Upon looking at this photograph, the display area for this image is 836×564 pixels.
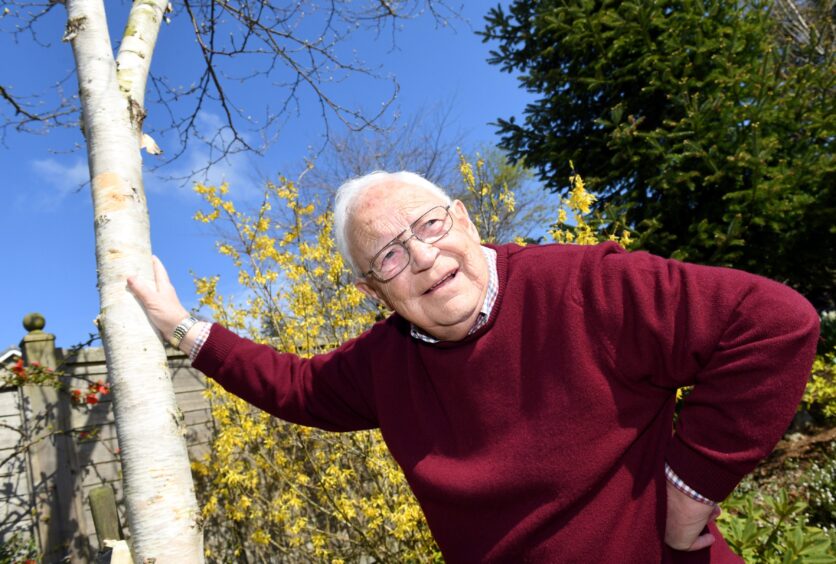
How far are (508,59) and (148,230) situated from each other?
6.45 metres

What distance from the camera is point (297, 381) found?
1856mm

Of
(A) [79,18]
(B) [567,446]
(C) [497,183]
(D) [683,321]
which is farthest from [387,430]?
(C) [497,183]

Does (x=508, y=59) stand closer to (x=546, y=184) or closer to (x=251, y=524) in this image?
(x=546, y=184)

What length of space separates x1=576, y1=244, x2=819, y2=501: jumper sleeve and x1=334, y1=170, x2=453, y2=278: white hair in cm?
55

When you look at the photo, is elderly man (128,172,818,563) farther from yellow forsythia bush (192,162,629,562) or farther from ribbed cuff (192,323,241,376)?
yellow forsythia bush (192,162,629,562)

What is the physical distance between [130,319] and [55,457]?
338cm

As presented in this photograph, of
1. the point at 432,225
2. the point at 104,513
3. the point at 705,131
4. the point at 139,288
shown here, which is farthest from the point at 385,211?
the point at 705,131

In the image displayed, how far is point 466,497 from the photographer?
1.42 metres

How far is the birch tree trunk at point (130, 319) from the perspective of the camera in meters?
1.52

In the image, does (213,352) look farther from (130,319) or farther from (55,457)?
(55,457)

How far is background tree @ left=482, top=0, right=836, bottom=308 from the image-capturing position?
17.7 ft

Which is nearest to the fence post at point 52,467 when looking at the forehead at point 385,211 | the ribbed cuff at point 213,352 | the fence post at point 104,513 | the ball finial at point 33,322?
the ball finial at point 33,322

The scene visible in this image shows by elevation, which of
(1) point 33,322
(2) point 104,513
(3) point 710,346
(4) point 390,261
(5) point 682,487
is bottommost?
(5) point 682,487

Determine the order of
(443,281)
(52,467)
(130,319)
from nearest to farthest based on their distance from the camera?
(443,281), (130,319), (52,467)
